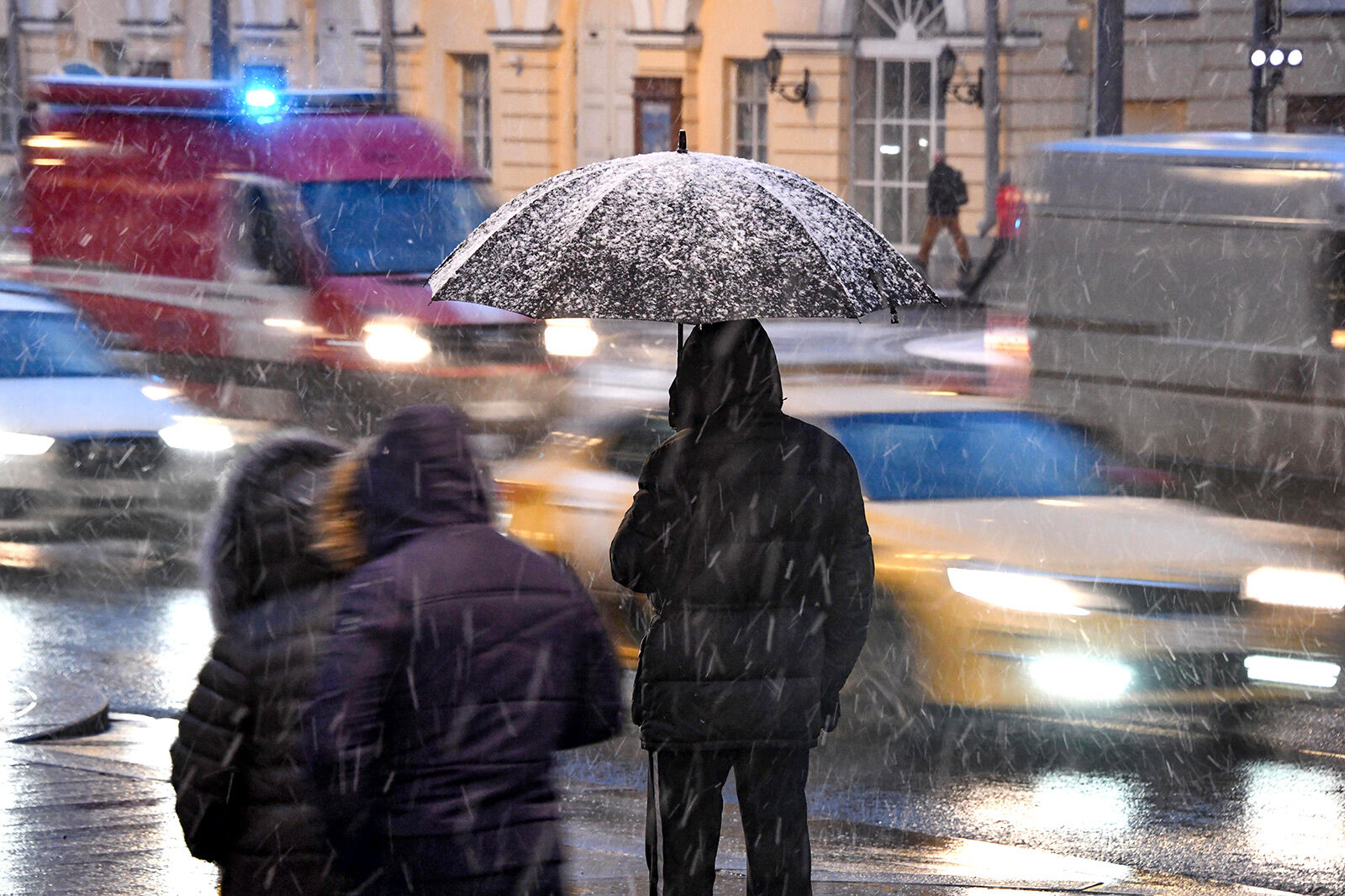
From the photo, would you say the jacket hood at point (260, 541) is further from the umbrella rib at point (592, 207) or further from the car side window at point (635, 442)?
the car side window at point (635, 442)

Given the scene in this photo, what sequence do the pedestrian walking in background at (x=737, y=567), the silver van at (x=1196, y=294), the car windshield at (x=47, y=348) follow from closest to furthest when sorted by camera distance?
the pedestrian walking in background at (x=737, y=567)
the silver van at (x=1196, y=294)
the car windshield at (x=47, y=348)

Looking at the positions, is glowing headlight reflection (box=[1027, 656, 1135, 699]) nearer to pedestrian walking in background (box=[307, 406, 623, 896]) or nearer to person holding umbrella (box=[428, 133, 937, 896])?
person holding umbrella (box=[428, 133, 937, 896])

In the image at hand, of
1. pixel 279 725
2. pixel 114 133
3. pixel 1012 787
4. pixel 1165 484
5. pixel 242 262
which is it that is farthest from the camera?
pixel 114 133

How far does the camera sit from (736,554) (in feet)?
13.8

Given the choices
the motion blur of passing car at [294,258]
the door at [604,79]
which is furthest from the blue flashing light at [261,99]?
the door at [604,79]

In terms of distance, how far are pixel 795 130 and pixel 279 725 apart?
28.2m

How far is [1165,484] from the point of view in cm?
853

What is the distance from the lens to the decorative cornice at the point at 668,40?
3212 centimetres

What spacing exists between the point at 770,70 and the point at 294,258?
1862 centimetres

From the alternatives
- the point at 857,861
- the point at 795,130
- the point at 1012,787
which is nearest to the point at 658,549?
the point at 857,861

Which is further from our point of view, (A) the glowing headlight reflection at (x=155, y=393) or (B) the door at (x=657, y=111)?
(B) the door at (x=657, y=111)

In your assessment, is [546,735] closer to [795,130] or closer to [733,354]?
[733,354]

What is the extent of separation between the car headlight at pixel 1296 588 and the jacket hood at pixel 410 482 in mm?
4460

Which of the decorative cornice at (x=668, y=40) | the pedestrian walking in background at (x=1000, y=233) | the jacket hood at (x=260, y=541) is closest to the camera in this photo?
the jacket hood at (x=260, y=541)
